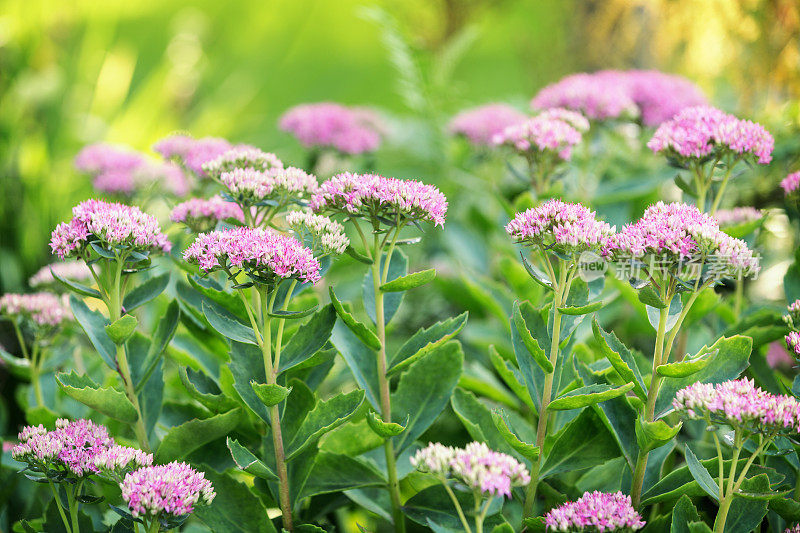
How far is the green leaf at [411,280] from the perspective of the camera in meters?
0.93

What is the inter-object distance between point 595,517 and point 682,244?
348mm

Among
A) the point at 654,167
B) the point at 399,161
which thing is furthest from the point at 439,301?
the point at 399,161

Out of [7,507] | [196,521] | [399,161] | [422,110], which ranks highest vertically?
[422,110]

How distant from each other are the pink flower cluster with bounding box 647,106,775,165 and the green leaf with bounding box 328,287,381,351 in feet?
1.81

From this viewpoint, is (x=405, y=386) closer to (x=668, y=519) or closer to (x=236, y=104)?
(x=668, y=519)

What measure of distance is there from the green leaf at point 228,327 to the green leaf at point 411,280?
198mm

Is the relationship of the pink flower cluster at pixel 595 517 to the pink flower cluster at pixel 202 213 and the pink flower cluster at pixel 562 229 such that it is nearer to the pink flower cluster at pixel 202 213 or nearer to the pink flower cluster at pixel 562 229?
the pink flower cluster at pixel 562 229

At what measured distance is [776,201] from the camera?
1889mm

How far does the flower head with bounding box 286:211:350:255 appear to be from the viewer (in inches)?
37.3

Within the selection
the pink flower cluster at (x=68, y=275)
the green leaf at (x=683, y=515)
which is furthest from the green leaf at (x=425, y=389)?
the pink flower cluster at (x=68, y=275)

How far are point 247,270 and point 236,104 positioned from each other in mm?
4166

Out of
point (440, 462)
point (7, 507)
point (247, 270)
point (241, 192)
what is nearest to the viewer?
point (440, 462)

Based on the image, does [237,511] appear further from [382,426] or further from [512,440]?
[512,440]

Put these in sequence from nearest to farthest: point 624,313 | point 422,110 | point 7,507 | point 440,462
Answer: point 440,462 < point 7,507 < point 624,313 < point 422,110
